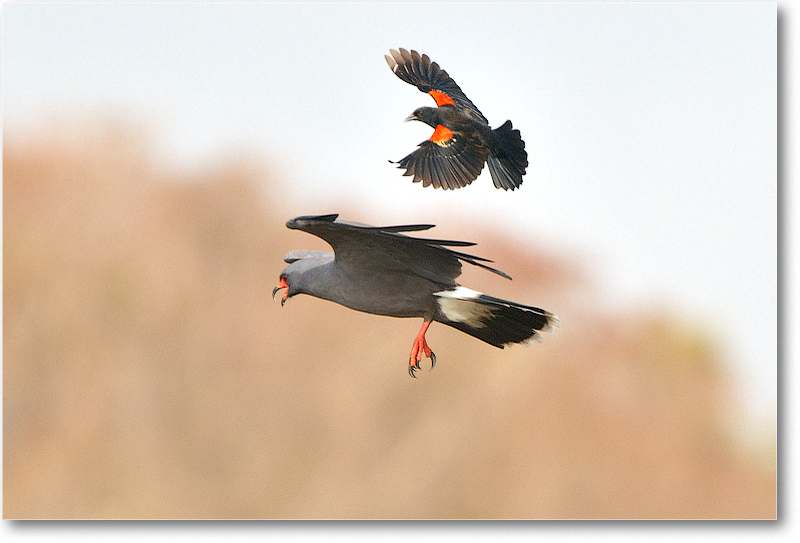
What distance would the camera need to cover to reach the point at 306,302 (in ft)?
34.0

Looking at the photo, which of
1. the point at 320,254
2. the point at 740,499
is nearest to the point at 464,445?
the point at 740,499

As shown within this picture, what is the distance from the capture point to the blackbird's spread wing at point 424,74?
173 inches

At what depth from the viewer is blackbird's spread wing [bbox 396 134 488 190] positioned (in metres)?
4.07

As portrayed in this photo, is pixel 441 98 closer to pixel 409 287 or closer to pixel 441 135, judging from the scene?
pixel 441 135

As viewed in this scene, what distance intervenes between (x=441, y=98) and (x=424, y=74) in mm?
304

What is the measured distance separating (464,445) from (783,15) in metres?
5.88

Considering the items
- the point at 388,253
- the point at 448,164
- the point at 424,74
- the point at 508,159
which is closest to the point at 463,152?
the point at 448,164

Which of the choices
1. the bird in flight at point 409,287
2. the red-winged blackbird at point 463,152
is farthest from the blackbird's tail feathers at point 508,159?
the bird in flight at point 409,287

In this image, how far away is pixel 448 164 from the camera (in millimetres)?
4090

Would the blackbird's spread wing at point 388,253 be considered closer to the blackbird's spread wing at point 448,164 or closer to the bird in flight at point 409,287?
the bird in flight at point 409,287

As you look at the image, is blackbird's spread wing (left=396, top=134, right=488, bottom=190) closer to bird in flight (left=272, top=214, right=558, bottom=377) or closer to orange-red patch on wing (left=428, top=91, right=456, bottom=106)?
orange-red patch on wing (left=428, top=91, right=456, bottom=106)

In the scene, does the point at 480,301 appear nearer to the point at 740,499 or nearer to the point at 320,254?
the point at 320,254

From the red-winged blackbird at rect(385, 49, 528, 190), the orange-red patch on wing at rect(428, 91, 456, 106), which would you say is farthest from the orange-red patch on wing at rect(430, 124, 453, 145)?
the orange-red patch on wing at rect(428, 91, 456, 106)

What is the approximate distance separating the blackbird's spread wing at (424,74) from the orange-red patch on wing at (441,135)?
0.26 meters
